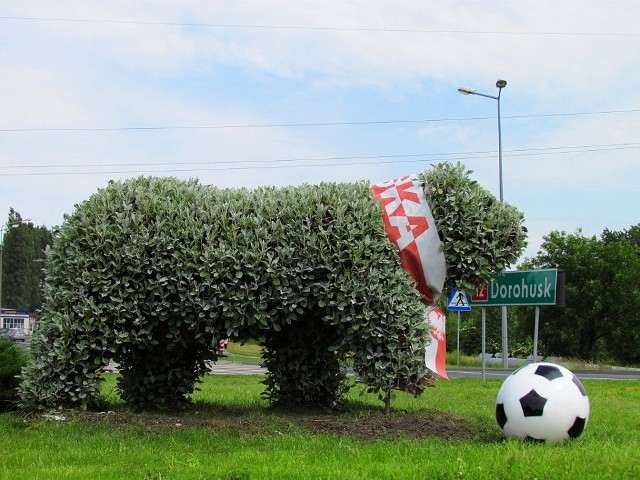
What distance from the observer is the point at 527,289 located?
45.1ft

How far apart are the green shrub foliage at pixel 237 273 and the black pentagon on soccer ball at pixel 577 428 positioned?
5.20 feet

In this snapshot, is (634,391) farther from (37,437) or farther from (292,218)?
(37,437)

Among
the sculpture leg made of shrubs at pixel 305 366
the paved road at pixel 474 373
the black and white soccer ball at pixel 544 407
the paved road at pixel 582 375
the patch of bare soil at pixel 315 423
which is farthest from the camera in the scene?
the paved road at pixel 582 375

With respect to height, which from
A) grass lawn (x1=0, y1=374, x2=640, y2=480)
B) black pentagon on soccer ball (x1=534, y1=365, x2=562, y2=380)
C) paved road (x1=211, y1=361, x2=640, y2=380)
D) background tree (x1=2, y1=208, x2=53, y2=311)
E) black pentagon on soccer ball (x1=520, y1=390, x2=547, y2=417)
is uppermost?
background tree (x1=2, y1=208, x2=53, y2=311)

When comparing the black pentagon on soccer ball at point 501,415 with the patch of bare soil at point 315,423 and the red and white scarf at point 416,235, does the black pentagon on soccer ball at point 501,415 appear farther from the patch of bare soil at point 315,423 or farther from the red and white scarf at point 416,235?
the red and white scarf at point 416,235

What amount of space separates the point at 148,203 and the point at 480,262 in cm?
351

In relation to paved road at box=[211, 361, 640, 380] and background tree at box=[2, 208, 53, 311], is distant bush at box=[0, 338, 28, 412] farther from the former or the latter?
background tree at box=[2, 208, 53, 311]

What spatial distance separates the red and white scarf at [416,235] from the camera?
7758mm

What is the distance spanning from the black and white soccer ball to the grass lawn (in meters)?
0.15

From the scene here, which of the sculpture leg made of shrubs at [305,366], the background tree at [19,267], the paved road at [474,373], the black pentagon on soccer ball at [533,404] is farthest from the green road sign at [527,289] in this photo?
the background tree at [19,267]

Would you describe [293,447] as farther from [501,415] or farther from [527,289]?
[527,289]

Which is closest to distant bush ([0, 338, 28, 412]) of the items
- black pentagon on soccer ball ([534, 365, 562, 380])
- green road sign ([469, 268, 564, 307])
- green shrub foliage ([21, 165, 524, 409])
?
green shrub foliage ([21, 165, 524, 409])

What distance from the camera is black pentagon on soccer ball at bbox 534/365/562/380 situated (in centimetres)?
651

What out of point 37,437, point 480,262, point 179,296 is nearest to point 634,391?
point 480,262
